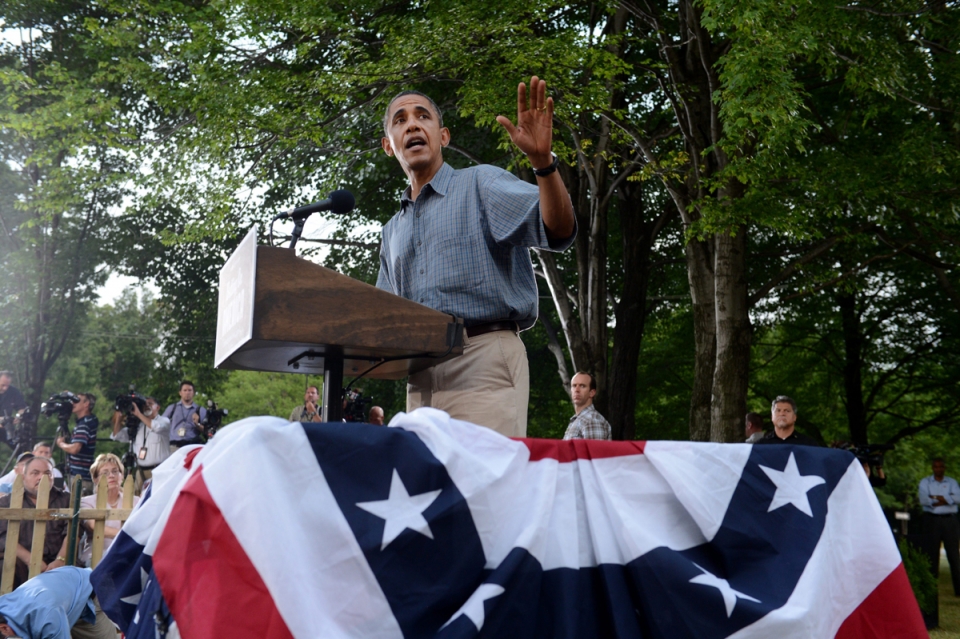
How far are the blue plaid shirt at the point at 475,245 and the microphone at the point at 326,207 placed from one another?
27 centimetres

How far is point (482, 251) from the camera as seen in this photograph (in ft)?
8.52

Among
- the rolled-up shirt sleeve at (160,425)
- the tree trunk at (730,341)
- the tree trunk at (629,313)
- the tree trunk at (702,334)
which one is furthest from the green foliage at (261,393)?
the tree trunk at (730,341)

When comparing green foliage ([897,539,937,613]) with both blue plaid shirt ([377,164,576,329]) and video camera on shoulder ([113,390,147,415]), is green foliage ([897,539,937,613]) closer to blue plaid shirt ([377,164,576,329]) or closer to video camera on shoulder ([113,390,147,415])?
blue plaid shirt ([377,164,576,329])

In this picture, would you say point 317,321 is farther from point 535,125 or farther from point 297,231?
point 535,125

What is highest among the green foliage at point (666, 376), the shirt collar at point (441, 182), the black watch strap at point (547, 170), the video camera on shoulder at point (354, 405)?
the green foliage at point (666, 376)

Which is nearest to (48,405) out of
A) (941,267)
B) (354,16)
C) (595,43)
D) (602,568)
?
(354,16)

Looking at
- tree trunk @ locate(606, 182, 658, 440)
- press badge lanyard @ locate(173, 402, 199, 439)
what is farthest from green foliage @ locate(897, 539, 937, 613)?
press badge lanyard @ locate(173, 402, 199, 439)

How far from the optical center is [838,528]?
2.28m

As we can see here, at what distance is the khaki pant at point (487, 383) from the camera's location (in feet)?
8.24

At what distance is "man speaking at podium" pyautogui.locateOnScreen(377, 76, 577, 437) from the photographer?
242 cm

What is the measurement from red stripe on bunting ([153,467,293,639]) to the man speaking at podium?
0.92m

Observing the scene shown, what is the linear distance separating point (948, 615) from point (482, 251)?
34.4 ft

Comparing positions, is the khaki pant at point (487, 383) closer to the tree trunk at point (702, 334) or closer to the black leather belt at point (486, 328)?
the black leather belt at point (486, 328)

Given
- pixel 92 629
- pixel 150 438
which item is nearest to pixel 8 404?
pixel 150 438
